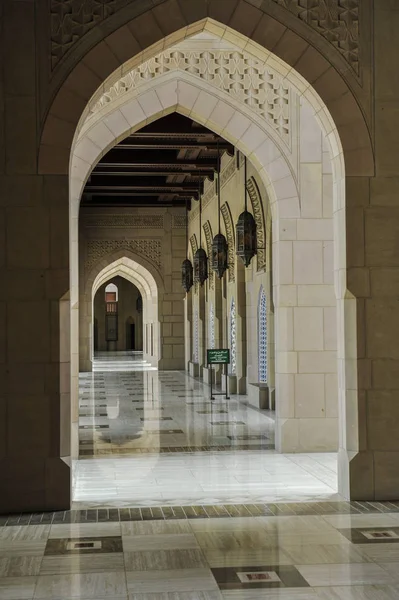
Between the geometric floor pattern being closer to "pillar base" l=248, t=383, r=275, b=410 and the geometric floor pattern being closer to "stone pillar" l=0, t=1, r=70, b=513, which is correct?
"stone pillar" l=0, t=1, r=70, b=513

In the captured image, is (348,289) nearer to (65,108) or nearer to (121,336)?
(65,108)

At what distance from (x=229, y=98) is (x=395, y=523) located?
471 centimetres

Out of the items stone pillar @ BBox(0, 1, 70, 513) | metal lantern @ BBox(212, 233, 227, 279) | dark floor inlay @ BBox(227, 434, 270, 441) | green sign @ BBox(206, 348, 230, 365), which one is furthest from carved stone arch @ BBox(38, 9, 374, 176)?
metal lantern @ BBox(212, 233, 227, 279)

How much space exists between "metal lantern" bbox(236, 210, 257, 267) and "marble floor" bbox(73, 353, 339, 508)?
83.3 inches

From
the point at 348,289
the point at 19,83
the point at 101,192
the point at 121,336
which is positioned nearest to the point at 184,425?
the point at 348,289

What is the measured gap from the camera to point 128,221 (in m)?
21.1

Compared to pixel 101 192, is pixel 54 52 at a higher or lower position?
lower

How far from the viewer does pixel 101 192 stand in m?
18.7

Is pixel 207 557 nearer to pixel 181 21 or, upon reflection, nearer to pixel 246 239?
pixel 181 21

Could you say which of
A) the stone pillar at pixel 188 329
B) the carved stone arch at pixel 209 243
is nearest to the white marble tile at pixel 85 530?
the carved stone arch at pixel 209 243

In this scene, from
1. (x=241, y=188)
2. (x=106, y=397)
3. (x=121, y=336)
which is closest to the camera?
(x=241, y=188)

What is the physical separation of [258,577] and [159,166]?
38.7ft

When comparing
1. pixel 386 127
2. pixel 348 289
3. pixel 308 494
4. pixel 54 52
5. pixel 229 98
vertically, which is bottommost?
pixel 308 494

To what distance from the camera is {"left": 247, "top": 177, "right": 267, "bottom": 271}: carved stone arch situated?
38.6ft
